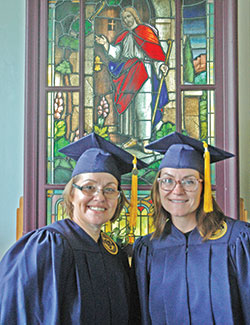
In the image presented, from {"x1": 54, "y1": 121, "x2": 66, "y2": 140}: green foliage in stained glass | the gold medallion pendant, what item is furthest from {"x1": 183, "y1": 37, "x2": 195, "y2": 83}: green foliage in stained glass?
the gold medallion pendant

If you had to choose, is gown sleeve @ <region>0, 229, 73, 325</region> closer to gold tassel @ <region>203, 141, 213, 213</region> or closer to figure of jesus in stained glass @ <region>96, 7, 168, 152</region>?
gold tassel @ <region>203, 141, 213, 213</region>

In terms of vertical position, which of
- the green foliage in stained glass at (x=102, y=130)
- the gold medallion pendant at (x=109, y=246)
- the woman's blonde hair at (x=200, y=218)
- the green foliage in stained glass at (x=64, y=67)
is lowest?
the gold medallion pendant at (x=109, y=246)

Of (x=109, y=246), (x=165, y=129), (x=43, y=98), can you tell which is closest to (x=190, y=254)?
(x=109, y=246)

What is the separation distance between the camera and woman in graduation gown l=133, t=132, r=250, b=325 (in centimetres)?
192

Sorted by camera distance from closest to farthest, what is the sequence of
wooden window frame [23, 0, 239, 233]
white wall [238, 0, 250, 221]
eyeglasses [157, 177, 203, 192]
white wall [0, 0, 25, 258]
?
eyeglasses [157, 177, 203, 192], wooden window frame [23, 0, 239, 233], white wall [238, 0, 250, 221], white wall [0, 0, 25, 258]

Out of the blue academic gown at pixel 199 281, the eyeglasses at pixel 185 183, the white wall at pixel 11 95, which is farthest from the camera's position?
the white wall at pixel 11 95

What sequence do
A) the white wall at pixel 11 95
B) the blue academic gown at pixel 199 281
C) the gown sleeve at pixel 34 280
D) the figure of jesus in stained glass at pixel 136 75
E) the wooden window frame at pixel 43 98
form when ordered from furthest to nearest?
the white wall at pixel 11 95
the figure of jesus in stained glass at pixel 136 75
the wooden window frame at pixel 43 98
the blue academic gown at pixel 199 281
the gown sleeve at pixel 34 280

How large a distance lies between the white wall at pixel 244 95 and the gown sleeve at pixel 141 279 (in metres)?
1.44

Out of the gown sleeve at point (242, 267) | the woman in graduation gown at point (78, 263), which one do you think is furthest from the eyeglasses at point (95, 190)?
the gown sleeve at point (242, 267)

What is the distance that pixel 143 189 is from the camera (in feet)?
10.3

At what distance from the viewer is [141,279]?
2.09 metres

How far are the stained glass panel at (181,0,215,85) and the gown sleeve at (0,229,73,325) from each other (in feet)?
6.30

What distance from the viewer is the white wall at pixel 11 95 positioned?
3.56 metres

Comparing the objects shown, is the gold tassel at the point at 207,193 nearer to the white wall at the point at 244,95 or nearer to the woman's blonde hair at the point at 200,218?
the woman's blonde hair at the point at 200,218
